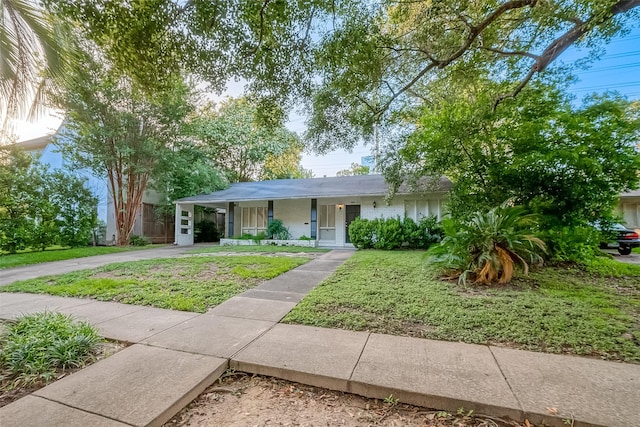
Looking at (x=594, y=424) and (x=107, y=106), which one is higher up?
(x=107, y=106)

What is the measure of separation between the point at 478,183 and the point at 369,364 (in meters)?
6.43

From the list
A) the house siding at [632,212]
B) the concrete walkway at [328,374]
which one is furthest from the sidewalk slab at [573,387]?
the house siding at [632,212]

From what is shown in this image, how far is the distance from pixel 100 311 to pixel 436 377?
4.04m

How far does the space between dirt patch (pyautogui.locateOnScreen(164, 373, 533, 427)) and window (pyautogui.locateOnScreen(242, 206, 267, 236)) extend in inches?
509

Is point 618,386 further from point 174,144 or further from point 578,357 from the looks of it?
point 174,144

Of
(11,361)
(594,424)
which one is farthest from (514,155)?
(11,361)

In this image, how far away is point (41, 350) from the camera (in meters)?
2.37

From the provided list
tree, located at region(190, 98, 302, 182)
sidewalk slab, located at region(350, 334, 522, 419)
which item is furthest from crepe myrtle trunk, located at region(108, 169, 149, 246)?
sidewalk slab, located at region(350, 334, 522, 419)

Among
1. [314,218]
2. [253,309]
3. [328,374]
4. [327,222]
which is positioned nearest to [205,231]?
[314,218]

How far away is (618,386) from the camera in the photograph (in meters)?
1.94

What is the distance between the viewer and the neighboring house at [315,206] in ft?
37.4

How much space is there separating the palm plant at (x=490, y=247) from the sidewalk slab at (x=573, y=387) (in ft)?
7.86

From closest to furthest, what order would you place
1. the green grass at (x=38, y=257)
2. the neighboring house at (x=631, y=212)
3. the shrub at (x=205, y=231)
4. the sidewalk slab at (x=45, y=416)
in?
the sidewalk slab at (x=45, y=416), the green grass at (x=38, y=257), the neighboring house at (x=631, y=212), the shrub at (x=205, y=231)

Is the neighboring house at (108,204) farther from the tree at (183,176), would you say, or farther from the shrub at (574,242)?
the shrub at (574,242)
